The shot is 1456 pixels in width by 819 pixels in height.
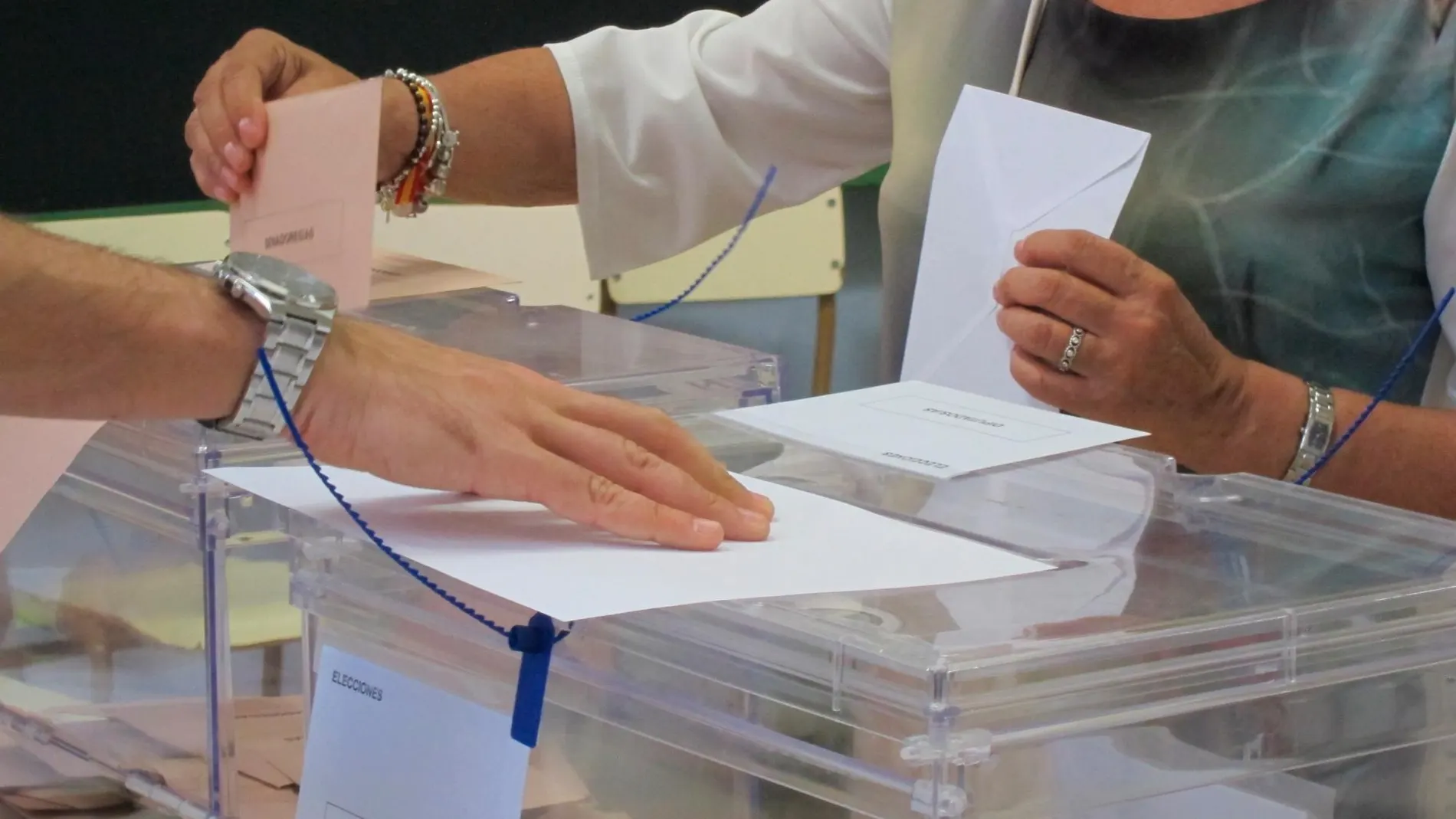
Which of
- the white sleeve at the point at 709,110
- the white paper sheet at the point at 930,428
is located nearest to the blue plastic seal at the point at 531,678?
the white paper sheet at the point at 930,428

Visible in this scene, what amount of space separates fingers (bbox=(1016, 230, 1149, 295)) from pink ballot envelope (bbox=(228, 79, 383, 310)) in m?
0.42

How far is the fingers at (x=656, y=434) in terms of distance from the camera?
714 millimetres

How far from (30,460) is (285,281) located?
20 centimetres

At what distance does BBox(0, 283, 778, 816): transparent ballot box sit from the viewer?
0.80 meters

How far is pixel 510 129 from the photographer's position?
55.5 inches

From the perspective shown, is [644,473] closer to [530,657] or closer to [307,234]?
[530,657]

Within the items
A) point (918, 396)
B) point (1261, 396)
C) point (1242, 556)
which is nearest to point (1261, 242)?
point (1261, 396)

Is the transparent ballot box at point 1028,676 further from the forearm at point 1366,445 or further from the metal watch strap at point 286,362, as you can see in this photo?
the forearm at point 1366,445

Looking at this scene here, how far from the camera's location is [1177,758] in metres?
0.56

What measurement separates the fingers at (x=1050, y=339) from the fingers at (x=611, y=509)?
0.39 meters

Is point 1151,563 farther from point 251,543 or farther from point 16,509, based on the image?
point 16,509

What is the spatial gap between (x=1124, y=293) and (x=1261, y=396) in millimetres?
118

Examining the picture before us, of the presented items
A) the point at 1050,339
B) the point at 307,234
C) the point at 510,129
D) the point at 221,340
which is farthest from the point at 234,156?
the point at 1050,339

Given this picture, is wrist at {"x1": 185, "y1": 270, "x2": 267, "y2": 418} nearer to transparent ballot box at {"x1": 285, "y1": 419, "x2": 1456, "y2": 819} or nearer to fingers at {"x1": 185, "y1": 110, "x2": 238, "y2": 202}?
transparent ballot box at {"x1": 285, "y1": 419, "x2": 1456, "y2": 819}
